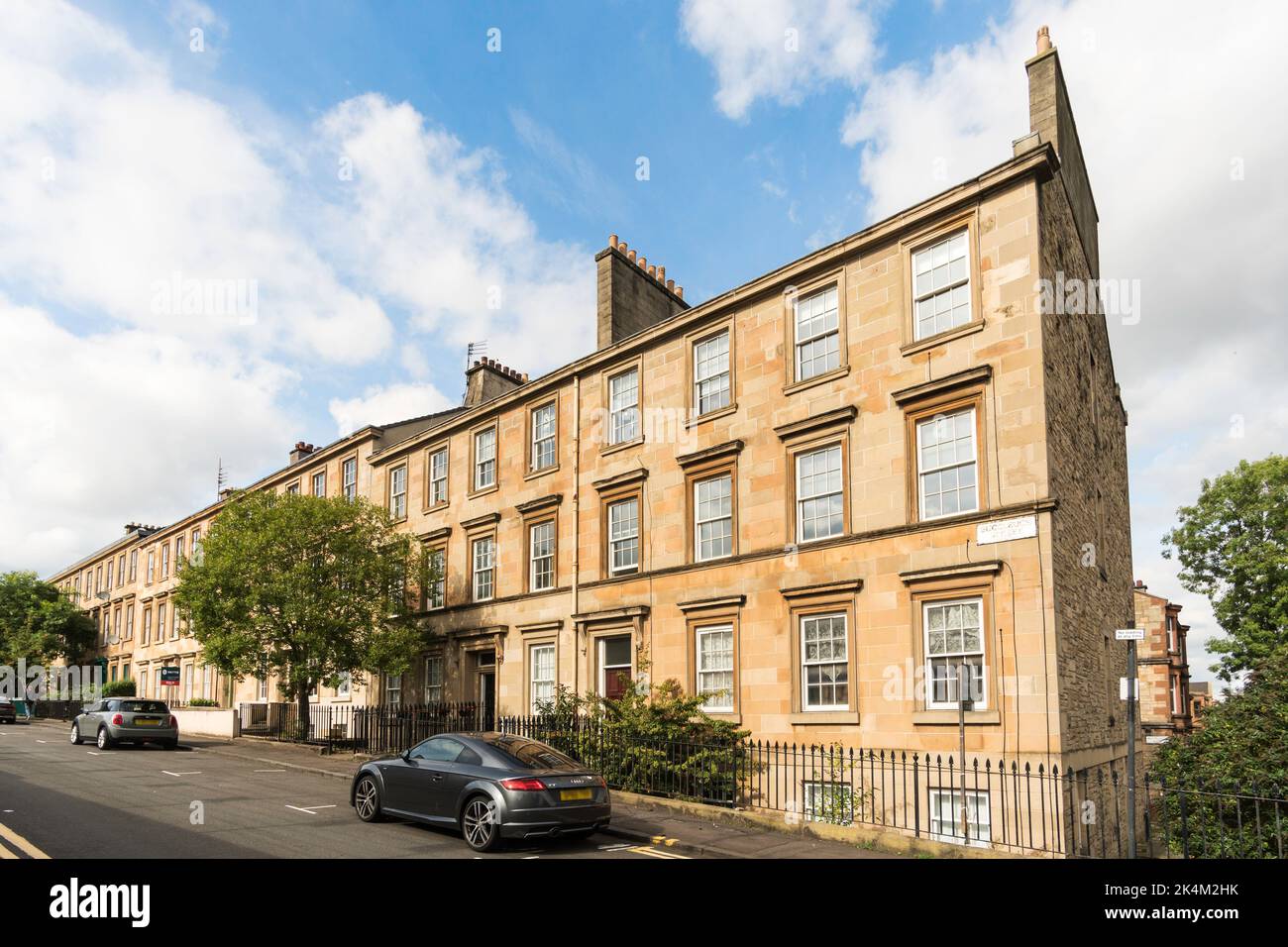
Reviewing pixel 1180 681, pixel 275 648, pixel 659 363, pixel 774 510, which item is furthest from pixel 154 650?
pixel 1180 681

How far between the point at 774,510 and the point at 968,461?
178 inches

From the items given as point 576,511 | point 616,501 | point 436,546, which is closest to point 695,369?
point 616,501

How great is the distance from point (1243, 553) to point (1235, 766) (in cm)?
3266

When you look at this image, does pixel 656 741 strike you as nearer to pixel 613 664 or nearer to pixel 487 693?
pixel 613 664

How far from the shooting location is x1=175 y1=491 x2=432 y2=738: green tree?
27.6 metres

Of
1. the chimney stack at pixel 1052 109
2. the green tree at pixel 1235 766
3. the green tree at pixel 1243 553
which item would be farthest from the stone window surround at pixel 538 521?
the green tree at pixel 1243 553

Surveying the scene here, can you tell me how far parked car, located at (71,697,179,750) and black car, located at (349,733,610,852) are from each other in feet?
58.4

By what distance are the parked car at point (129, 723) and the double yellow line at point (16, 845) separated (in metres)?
17.4

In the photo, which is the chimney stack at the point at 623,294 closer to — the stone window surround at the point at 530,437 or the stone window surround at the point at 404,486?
the stone window surround at the point at 530,437

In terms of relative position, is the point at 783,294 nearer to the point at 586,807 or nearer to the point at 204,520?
the point at 586,807

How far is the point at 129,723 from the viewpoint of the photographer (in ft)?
92.9

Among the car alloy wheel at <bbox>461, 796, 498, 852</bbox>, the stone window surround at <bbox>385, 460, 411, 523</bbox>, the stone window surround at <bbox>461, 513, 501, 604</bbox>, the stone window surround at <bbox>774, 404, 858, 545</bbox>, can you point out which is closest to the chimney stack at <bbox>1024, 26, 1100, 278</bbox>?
the stone window surround at <bbox>774, 404, 858, 545</bbox>

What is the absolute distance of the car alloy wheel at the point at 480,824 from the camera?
12.2 metres
